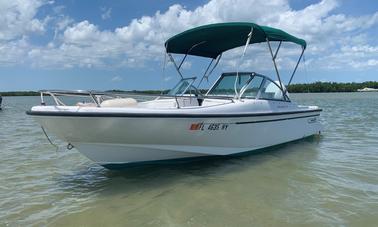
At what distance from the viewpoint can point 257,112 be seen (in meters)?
7.61

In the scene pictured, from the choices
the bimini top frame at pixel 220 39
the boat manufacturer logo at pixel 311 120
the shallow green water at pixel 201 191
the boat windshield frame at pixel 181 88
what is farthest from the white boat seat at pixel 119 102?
the boat manufacturer logo at pixel 311 120

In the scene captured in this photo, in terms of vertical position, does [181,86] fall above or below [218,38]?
below

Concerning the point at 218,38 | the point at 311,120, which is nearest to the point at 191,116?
the point at 218,38

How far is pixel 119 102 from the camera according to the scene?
6137mm

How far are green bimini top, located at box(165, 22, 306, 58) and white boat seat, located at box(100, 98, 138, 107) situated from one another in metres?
2.62

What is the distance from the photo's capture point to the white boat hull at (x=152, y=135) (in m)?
5.50

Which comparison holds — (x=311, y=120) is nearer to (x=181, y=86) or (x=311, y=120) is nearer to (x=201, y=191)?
(x=181, y=86)

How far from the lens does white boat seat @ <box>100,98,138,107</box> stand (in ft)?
19.7

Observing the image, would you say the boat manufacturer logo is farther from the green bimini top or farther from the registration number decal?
the registration number decal

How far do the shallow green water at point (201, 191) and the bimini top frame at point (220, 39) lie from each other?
2.67m

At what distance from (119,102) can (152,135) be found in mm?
851

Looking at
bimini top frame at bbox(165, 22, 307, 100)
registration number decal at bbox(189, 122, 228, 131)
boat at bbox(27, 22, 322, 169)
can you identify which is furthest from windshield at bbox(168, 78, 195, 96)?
registration number decal at bbox(189, 122, 228, 131)

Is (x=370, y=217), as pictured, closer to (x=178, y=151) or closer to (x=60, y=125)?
(x=178, y=151)

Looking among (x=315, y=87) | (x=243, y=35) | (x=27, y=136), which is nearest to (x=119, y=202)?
(x=243, y=35)
